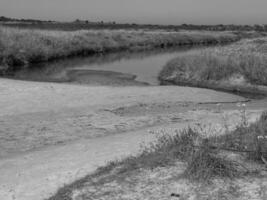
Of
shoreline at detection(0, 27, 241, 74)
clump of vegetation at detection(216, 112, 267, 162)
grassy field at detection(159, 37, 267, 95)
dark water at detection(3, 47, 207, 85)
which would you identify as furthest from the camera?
shoreline at detection(0, 27, 241, 74)

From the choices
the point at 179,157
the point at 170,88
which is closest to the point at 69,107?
the point at 170,88

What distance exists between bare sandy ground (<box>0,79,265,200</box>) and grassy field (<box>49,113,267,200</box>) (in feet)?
2.00

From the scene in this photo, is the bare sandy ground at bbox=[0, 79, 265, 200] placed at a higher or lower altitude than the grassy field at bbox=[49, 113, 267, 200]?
lower

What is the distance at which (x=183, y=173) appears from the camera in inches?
245

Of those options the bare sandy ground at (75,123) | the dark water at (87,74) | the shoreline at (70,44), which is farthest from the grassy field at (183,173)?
the shoreline at (70,44)

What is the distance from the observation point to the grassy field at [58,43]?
3088 centimetres

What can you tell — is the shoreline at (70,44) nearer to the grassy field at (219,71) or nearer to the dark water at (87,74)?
the dark water at (87,74)

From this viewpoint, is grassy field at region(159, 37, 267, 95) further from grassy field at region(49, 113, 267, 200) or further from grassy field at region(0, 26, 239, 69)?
grassy field at region(49, 113, 267, 200)

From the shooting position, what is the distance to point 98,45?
149 ft

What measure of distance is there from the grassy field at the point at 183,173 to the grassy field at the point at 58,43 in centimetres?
2282

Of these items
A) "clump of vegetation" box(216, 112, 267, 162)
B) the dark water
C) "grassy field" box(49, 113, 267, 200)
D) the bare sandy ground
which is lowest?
the dark water

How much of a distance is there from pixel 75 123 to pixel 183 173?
20.0 ft

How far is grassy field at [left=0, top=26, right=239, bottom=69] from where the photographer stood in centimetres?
3088

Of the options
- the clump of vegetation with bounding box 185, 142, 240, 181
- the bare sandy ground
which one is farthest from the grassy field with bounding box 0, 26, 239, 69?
the clump of vegetation with bounding box 185, 142, 240, 181
